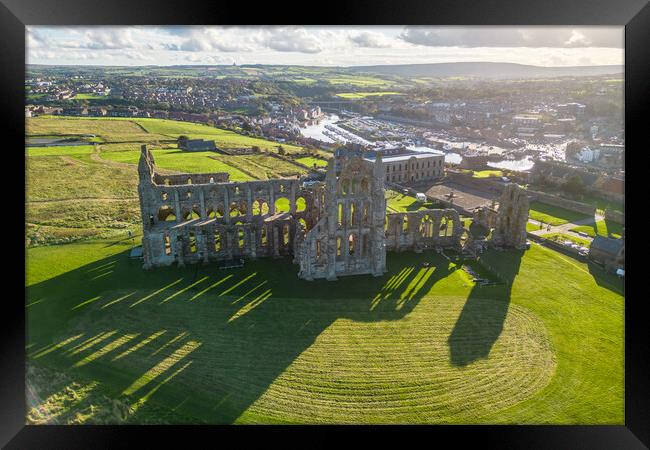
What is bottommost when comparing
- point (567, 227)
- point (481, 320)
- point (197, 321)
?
A: point (481, 320)

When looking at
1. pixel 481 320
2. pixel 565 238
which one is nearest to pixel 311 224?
pixel 481 320

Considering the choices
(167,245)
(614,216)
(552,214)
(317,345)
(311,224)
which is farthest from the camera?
(552,214)

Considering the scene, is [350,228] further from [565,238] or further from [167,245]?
[565,238]

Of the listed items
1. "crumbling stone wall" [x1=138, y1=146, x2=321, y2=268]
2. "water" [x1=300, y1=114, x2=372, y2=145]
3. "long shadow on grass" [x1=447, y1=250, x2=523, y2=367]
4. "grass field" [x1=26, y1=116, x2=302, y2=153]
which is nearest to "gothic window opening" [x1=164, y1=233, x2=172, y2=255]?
"crumbling stone wall" [x1=138, y1=146, x2=321, y2=268]

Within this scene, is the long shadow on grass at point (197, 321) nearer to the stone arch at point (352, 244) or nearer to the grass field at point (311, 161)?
the stone arch at point (352, 244)

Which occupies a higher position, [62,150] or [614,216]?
[62,150]

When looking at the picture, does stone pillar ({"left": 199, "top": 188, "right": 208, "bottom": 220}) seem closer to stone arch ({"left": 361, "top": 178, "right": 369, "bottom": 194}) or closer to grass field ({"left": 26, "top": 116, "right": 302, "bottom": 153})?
stone arch ({"left": 361, "top": 178, "right": 369, "bottom": 194})
